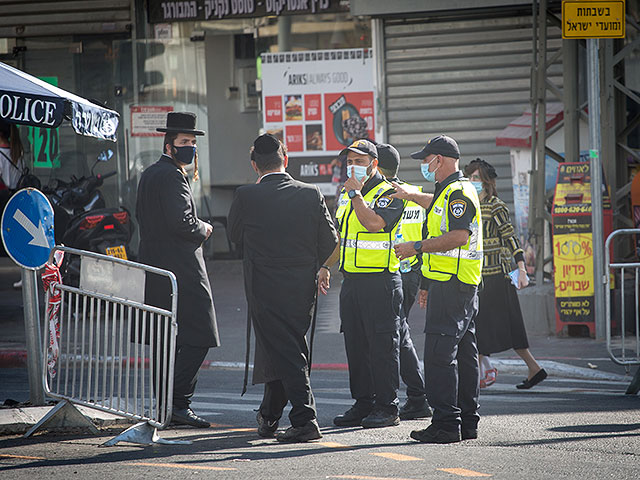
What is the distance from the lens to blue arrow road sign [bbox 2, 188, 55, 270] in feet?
22.9

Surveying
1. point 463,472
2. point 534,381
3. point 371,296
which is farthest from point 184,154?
point 534,381

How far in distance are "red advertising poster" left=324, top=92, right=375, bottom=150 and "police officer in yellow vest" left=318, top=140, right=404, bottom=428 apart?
8.37 metres

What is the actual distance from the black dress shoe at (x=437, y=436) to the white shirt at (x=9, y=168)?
10.4 metres

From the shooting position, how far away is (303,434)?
669 cm

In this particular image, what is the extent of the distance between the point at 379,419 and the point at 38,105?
121 inches

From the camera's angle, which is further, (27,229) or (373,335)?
(373,335)

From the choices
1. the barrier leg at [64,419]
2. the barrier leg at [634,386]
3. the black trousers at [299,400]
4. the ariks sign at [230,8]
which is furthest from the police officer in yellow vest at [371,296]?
the ariks sign at [230,8]

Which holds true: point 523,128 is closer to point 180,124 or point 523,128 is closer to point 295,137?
point 295,137

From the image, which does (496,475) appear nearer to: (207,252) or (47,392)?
(47,392)

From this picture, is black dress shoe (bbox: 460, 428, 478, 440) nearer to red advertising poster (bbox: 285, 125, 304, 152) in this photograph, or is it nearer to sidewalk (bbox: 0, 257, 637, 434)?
sidewalk (bbox: 0, 257, 637, 434)

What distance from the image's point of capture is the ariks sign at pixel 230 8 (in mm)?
16078

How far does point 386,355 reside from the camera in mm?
7340

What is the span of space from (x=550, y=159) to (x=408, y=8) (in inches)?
128

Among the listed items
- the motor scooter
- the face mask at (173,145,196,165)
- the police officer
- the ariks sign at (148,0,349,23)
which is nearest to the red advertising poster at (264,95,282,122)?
the ariks sign at (148,0,349,23)
